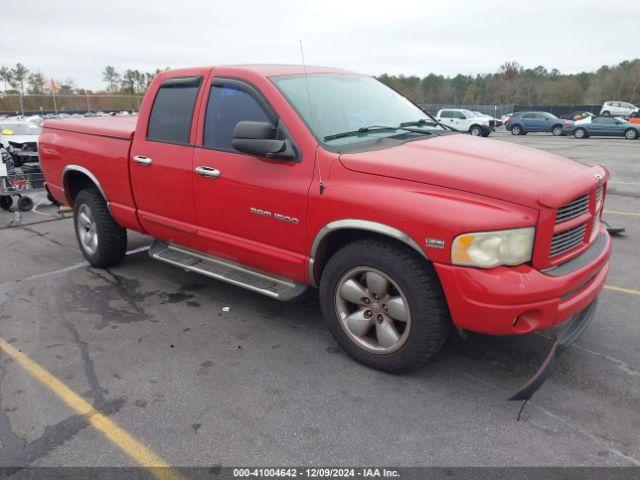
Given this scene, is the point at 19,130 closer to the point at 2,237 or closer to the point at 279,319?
the point at 2,237

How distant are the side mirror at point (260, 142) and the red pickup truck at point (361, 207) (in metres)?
0.01

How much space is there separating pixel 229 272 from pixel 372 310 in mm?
1371

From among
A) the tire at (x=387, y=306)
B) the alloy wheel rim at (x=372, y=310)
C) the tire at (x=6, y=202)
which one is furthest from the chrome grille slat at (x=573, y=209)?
the tire at (x=6, y=202)

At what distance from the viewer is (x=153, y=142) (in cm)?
454

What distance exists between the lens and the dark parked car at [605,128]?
88.6ft

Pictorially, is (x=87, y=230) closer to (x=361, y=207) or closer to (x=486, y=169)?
(x=361, y=207)

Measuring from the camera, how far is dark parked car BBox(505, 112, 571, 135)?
104ft

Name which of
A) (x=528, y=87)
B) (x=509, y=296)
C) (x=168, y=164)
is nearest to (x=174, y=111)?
(x=168, y=164)

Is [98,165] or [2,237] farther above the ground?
[98,165]

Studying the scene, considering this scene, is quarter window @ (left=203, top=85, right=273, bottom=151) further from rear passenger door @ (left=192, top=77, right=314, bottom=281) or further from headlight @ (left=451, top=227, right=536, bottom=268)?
headlight @ (left=451, top=227, right=536, bottom=268)

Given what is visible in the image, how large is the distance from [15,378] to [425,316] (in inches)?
106

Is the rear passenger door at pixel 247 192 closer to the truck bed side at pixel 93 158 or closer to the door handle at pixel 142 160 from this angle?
the door handle at pixel 142 160

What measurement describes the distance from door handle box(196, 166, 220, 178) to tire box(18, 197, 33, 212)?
616cm

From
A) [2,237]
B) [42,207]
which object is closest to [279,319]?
[2,237]
